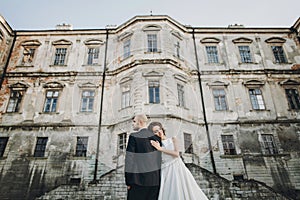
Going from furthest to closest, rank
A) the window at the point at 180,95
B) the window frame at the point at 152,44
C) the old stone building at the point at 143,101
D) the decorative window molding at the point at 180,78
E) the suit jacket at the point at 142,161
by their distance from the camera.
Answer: the window frame at the point at 152,44 < the decorative window molding at the point at 180,78 < the window at the point at 180,95 < the old stone building at the point at 143,101 < the suit jacket at the point at 142,161

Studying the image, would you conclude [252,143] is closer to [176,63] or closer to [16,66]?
[176,63]

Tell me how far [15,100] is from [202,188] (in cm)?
1399

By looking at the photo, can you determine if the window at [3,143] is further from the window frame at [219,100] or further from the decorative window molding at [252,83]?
the decorative window molding at [252,83]

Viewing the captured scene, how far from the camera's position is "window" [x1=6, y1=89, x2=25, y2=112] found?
14531mm

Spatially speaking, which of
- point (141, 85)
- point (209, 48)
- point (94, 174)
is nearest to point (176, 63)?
point (141, 85)

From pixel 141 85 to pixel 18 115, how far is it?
8.85 metres

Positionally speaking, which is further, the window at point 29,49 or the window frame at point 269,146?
the window at point 29,49

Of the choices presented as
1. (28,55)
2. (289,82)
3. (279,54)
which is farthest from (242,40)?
(28,55)

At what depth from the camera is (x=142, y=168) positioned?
3385 millimetres

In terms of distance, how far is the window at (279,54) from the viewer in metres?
16.6

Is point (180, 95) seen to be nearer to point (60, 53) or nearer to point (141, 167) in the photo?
point (60, 53)

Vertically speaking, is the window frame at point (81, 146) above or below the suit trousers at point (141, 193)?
above

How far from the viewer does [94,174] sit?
492 inches

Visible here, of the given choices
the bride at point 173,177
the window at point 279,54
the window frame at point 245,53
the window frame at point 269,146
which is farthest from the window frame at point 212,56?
the bride at point 173,177
